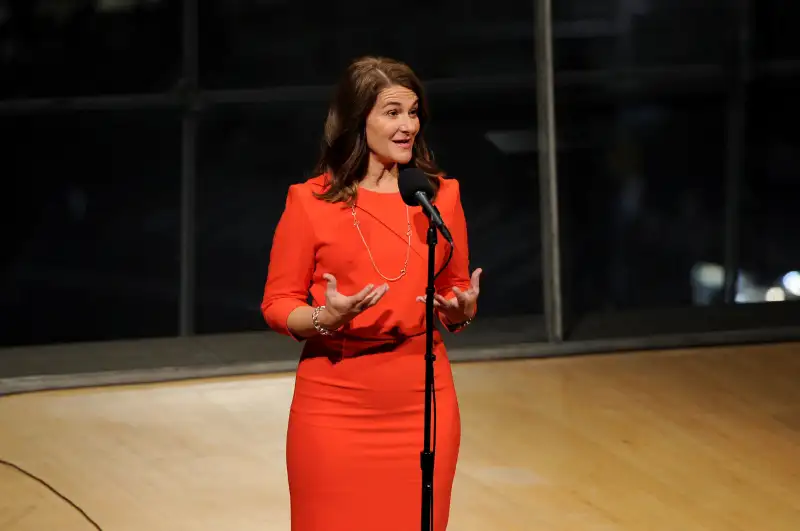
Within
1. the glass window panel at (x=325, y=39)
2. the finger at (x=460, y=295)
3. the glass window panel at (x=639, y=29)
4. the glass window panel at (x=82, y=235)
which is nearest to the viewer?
the finger at (x=460, y=295)

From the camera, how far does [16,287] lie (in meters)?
10.4

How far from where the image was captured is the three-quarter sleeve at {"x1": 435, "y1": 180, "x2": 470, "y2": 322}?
2623 millimetres

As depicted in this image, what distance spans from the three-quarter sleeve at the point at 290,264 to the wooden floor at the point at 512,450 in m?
1.33

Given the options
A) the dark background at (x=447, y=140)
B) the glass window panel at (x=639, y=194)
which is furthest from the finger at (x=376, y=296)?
the glass window panel at (x=639, y=194)

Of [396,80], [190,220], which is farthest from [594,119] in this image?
[396,80]

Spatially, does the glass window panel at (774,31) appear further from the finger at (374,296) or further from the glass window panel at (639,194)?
the finger at (374,296)

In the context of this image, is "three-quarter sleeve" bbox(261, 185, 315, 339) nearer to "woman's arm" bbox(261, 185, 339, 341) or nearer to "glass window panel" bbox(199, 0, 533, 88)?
"woman's arm" bbox(261, 185, 339, 341)

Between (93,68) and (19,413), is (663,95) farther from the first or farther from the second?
(19,413)

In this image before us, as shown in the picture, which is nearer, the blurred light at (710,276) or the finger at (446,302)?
the finger at (446,302)

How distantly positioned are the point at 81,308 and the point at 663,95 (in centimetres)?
553

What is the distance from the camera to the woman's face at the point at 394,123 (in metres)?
2.51

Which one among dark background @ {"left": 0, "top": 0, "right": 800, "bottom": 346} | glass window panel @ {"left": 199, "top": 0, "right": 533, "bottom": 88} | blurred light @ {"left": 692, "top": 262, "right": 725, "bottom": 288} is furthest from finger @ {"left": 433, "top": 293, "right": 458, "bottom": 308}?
blurred light @ {"left": 692, "top": 262, "right": 725, "bottom": 288}

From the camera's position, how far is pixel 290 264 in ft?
8.30

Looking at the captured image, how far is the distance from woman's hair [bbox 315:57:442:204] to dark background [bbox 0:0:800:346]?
10.5ft
